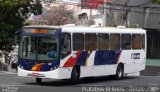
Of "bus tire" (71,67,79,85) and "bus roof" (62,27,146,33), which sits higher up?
"bus roof" (62,27,146,33)

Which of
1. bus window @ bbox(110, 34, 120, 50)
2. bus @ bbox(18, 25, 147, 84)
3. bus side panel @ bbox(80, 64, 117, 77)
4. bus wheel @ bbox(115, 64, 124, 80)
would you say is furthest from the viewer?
bus wheel @ bbox(115, 64, 124, 80)

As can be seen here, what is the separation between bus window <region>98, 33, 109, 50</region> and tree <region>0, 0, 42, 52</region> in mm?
19820

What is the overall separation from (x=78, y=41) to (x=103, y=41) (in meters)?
2.59

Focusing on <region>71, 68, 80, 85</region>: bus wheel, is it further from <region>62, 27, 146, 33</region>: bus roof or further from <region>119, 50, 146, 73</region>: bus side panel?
<region>119, 50, 146, 73</region>: bus side panel

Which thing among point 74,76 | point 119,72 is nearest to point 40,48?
point 74,76

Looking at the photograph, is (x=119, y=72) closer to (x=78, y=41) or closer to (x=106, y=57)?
(x=106, y=57)

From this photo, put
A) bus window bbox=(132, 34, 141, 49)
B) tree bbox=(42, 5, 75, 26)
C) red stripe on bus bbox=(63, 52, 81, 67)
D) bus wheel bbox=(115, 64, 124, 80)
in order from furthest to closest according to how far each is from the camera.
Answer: tree bbox=(42, 5, 75, 26) < bus window bbox=(132, 34, 141, 49) < bus wheel bbox=(115, 64, 124, 80) < red stripe on bus bbox=(63, 52, 81, 67)

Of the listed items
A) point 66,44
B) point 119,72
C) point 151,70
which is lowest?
point 151,70

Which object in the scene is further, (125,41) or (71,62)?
(125,41)

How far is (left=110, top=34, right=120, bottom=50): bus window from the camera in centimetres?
2842

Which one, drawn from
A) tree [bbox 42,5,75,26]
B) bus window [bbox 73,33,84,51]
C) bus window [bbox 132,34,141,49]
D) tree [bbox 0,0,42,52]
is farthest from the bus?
tree [bbox 42,5,75,26]

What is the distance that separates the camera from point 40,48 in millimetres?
24031

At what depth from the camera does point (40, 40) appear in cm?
2420

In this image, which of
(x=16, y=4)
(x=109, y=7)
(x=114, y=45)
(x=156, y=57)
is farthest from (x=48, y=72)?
(x=109, y=7)
